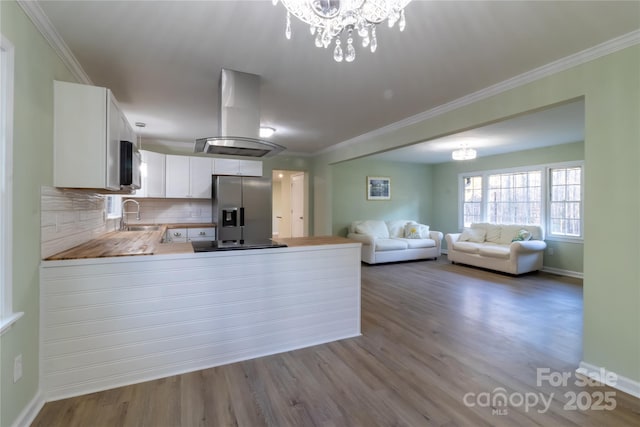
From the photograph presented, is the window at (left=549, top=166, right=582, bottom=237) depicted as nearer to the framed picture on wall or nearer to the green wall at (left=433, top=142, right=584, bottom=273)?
the green wall at (left=433, top=142, right=584, bottom=273)

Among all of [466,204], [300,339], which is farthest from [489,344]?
[466,204]

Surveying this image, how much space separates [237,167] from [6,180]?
412cm

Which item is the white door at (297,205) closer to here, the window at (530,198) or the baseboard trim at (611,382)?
the window at (530,198)

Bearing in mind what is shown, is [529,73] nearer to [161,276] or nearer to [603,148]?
[603,148]

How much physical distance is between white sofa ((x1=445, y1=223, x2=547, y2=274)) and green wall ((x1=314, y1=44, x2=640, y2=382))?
3460mm

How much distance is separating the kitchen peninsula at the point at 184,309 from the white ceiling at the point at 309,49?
1.56 metres

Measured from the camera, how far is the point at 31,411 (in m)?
1.83

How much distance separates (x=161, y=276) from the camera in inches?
90.5

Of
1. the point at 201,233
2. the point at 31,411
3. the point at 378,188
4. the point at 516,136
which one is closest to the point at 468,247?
the point at 516,136

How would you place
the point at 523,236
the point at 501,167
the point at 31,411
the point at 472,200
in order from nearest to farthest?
1. the point at 31,411
2. the point at 523,236
3. the point at 501,167
4. the point at 472,200

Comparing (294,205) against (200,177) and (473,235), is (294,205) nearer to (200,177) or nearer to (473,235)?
(200,177)

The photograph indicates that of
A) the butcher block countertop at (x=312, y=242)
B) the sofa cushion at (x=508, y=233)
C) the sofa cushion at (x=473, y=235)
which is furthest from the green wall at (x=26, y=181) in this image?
the sofa cushion at (x=508, y=233)

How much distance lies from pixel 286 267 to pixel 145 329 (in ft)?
3.82

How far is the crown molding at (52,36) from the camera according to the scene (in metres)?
1.75
